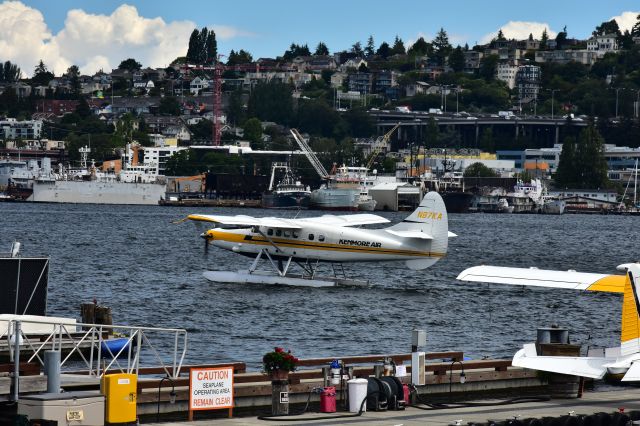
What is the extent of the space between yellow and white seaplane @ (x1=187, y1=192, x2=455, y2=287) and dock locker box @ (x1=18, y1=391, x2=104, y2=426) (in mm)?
35764

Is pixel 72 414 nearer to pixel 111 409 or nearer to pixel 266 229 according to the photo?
pixel 111 409

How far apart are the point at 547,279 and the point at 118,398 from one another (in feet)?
31.3

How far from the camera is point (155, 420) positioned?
898 inches

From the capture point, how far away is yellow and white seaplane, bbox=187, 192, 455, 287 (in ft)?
182

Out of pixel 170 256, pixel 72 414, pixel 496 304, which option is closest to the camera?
pixel 72 414

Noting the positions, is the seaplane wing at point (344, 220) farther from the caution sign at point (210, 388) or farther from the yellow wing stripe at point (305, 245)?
the caution sign at point (210, 388)

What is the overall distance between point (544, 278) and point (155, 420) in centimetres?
814

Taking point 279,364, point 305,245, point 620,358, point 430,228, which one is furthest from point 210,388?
point 430,228

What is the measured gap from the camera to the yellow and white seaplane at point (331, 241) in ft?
182

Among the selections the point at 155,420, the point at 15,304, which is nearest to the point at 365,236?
the point at 15,304

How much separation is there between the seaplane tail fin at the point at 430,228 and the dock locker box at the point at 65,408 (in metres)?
36.5

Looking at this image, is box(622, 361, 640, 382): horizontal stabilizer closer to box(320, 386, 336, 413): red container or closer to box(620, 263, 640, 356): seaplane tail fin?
box(620, 263, 640, 356): seaplane tail fin

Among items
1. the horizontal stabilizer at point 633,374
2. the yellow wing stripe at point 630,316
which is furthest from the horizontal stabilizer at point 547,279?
the horizontal stabilizer at point 633,374

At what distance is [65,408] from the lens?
19.0 m
